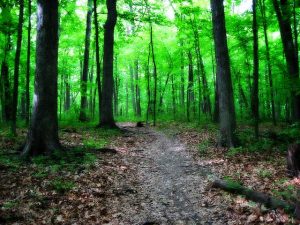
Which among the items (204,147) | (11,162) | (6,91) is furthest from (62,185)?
(6,91)

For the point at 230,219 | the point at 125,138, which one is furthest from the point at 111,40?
the point at 230,219

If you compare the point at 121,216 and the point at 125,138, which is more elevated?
the point at 125,138

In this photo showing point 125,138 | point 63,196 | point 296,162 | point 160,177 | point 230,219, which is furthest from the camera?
point 125,138

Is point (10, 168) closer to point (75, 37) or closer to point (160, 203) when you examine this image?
point (160, 203)

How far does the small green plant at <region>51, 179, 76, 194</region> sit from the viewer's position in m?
7.04

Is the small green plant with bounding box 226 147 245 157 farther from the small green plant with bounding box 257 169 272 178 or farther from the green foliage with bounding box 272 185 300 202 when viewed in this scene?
the green foliage with bounding box 272 185 300 202


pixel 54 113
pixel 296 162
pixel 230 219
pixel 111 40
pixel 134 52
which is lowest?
pixel 230 219

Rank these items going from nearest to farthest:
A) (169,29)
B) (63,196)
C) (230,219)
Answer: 1. (230,219)
2. (63,196)
3. (169,29)

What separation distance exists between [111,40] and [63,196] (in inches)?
524

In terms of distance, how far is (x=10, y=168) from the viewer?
8.15m

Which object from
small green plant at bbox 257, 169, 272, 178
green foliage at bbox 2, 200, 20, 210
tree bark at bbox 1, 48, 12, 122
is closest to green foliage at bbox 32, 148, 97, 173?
green foliage at bbox 2, 200, 20, 210

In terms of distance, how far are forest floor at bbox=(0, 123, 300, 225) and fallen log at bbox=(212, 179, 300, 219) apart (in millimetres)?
133

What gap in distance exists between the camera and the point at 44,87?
9570 millimetres

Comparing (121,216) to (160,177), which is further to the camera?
(160,177)
